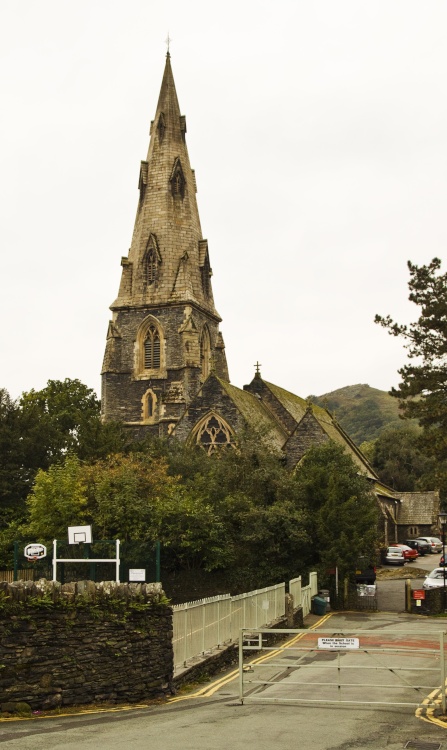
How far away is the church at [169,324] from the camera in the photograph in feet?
202

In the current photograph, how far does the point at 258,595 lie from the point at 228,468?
51.9ft

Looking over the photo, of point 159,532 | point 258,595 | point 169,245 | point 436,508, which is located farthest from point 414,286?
point 436,508

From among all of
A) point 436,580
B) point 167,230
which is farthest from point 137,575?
point 167,230

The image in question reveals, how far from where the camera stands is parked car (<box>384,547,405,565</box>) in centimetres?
5334

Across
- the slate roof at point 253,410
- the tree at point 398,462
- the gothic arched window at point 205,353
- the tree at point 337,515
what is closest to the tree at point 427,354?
the tree at point 337,515

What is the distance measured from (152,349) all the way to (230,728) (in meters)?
52.6

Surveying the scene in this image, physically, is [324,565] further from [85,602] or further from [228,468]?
Result: [85,602]

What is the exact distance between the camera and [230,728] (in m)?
12.9

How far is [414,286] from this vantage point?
3681 centimetres

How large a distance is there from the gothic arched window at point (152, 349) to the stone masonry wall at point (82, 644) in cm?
4743

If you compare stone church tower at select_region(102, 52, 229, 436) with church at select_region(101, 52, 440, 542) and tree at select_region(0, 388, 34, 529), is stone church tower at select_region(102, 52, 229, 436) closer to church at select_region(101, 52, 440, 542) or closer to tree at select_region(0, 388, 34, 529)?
church at select_region(101, 52, 440, 542)

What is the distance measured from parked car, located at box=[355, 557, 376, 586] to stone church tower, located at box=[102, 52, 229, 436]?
Answer: 2144 centimetres

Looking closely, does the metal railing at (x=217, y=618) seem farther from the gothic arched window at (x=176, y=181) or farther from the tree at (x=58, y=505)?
the gothic arched window at (x=176, y=181)

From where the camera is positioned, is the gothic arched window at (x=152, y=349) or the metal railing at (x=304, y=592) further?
the gothic arched window at (x=152, y=349)
